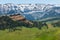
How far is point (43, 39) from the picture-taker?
174125mm

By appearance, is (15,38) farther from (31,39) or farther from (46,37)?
(46,37)

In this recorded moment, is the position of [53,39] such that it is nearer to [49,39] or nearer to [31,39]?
[49,39]

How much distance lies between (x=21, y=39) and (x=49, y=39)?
33.8 meters

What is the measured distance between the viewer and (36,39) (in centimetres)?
18238

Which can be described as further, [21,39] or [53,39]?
[21,39]

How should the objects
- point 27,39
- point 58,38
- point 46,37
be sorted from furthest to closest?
1. point 27,39
2. point 46,37
3. point 58,38

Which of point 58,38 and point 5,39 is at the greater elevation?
point 58,38

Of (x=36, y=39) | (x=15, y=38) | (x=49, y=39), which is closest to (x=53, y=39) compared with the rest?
(x=49, y=39)

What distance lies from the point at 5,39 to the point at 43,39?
137 feet

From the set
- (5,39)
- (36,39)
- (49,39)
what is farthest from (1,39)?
(49,39)

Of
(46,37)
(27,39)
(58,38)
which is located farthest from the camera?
(27,39)

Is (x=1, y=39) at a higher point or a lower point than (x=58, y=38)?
lower

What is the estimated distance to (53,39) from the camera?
168m

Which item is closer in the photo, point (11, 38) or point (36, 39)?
point (36, 39)
